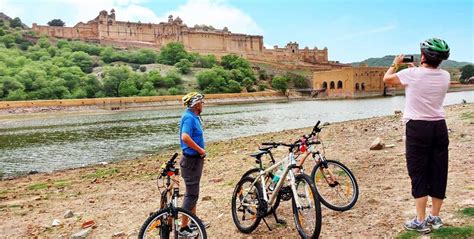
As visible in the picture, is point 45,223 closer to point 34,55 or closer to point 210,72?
point 210,72

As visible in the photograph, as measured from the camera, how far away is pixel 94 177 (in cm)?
1147

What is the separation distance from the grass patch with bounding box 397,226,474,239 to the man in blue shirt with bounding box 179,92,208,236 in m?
2.27

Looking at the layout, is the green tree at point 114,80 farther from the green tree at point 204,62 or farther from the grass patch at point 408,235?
the grass patch at point 408,235

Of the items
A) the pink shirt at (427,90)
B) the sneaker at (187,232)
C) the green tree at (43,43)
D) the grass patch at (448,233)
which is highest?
the green tree at (43,43)

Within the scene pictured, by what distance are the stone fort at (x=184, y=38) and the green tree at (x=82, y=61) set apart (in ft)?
73.0

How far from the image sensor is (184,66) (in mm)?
85625

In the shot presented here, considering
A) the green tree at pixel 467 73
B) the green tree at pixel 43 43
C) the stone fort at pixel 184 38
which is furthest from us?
the stone fort at pixel 184 38

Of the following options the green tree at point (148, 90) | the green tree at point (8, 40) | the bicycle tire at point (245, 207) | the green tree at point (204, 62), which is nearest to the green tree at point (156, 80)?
the green tree at point (148, 90)

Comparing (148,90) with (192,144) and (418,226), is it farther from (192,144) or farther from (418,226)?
(418,226)

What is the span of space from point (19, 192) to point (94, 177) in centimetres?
191

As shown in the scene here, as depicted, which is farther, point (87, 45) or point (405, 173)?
point (87, 45)

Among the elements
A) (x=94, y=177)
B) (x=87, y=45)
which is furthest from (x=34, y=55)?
(x=94, y=177)

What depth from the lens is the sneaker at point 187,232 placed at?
4422 millimetres

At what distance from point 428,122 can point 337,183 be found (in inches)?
63.2
